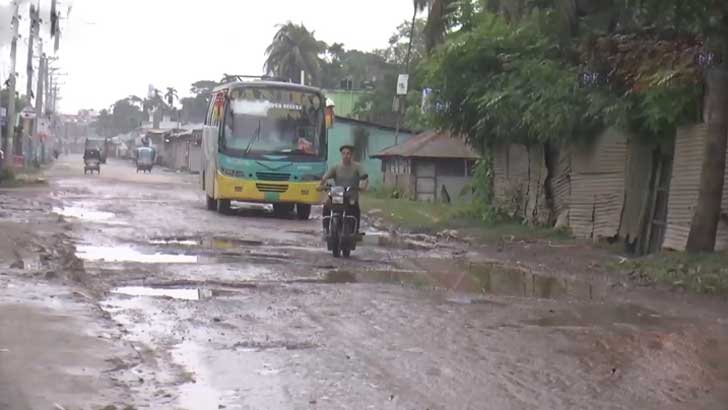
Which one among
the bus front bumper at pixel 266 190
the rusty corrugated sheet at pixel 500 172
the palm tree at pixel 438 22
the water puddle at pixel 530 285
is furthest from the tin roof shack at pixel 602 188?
the bus front bumper at pixel 266 190

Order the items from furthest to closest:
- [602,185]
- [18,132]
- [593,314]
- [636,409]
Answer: [18,132], [602,185], [593,314], [636,409]

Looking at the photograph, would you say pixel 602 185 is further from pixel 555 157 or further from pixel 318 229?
pixel 318 229

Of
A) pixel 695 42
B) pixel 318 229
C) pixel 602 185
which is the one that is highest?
pixel 695 42

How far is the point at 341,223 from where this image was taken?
15.4 m

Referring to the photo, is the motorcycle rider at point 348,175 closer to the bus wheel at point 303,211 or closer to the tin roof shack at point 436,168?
the bus wheel at point 303,211

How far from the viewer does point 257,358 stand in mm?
7531

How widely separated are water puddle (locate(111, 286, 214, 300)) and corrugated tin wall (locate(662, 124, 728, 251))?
7886 millimetres

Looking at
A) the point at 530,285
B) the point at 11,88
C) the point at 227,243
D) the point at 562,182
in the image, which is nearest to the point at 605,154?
the point at 562,182

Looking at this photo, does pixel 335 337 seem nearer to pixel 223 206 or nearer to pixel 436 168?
pixel 223 206

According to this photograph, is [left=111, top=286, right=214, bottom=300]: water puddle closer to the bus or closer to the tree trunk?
the tree trunk

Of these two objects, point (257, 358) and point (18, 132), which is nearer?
point (257, 358)

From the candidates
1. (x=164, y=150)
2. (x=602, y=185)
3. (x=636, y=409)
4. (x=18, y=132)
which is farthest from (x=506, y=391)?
(x=164, y=150)

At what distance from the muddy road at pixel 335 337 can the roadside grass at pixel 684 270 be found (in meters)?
0.63

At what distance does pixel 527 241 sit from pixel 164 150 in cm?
8834
